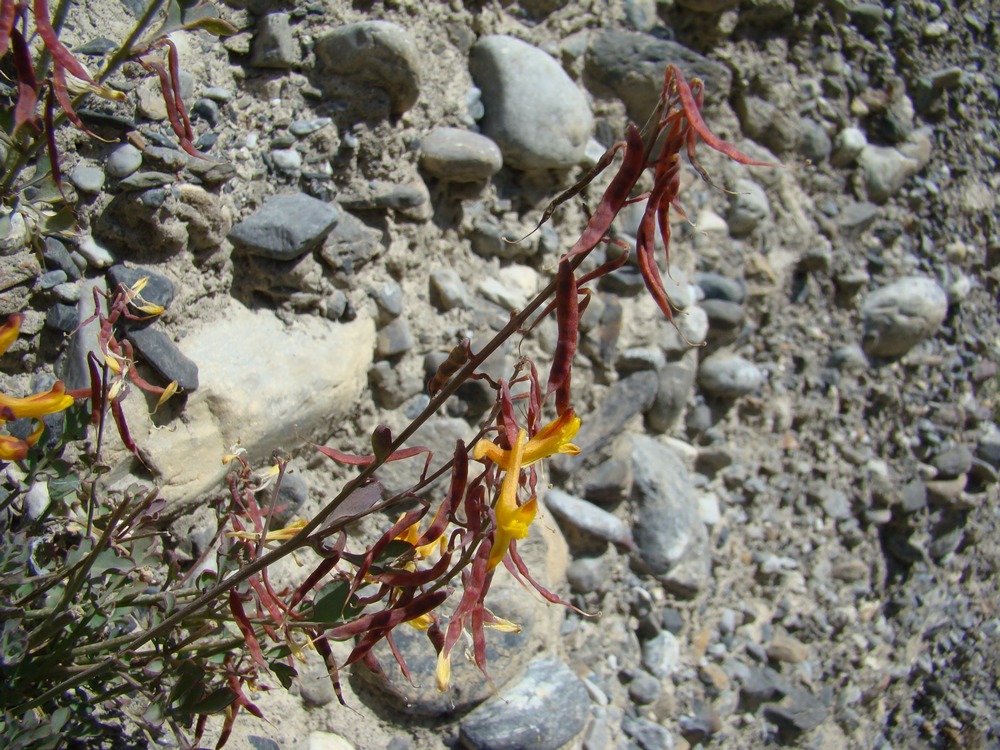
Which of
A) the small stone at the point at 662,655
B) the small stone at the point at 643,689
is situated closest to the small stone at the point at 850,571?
the small stone at the point at 662,655

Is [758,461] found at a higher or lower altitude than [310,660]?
lower

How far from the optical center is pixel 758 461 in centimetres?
216

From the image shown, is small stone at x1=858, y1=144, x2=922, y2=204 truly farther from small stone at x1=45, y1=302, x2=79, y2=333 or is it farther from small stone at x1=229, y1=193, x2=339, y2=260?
small stone at x1=45, y1=302, x2=79, y2=333

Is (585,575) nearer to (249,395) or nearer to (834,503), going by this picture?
(249,395)

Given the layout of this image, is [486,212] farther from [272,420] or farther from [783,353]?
[783,353]

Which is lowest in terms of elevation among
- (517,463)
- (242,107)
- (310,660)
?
(310,660)

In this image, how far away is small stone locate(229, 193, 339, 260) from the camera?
52.2 inches

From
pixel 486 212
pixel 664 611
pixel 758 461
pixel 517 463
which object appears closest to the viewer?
pixel 517 463

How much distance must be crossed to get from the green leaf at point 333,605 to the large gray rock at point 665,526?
1.11 metres

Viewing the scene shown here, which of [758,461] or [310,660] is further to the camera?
[758,461]

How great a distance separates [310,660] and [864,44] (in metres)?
2.37

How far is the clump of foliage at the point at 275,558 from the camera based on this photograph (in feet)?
2.03

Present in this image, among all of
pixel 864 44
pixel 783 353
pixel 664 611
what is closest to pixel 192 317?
pixel 664 611

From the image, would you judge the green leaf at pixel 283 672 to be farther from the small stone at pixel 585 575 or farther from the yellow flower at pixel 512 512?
the small stone at pixel 585 575
